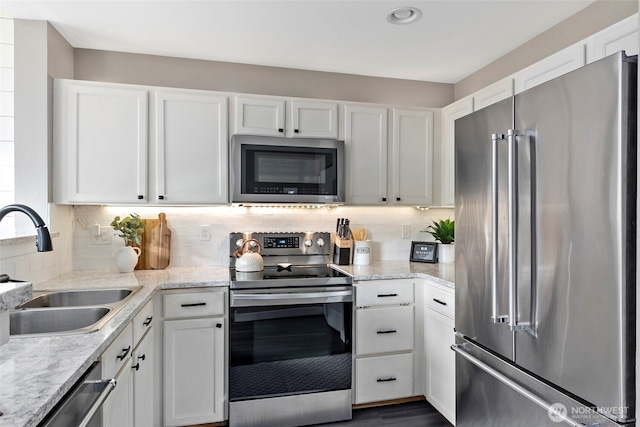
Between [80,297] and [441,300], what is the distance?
2.01 m

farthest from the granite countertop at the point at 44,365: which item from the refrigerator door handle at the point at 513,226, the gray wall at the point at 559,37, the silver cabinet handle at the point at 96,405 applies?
the gray wall at the point at 559,37

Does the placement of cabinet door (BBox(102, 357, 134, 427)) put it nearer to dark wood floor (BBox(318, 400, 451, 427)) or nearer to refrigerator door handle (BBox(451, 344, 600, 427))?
dark wood floor (BBox(318, 400, 451, 427))

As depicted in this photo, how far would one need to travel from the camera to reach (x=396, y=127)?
9.70ft

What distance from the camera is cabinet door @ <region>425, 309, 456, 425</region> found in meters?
2.30

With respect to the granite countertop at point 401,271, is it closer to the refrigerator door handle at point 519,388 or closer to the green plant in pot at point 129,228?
the refrigerator door handle at point 519,388

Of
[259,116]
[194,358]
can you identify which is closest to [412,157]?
[259,116]

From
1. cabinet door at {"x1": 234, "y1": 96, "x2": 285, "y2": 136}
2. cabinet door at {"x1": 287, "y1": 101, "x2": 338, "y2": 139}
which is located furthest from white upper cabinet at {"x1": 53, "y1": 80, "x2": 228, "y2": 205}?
cabinet door at {"x1": 287, "y1": 101, "x2": 338, "y2": 139}

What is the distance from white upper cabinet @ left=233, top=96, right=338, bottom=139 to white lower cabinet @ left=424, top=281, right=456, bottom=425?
4.30ft

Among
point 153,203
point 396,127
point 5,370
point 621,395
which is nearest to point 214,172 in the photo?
point 153,203

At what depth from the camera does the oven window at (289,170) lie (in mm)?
2613

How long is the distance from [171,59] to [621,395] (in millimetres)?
3048

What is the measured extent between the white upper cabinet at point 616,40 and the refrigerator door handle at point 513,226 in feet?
2.45

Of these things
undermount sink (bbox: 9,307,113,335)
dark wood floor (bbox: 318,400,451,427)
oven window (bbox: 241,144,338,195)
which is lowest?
dark wood floor (bbox: 318,400,451,427)

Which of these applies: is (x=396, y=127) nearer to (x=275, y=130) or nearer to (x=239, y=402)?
(x=275, y=130)
